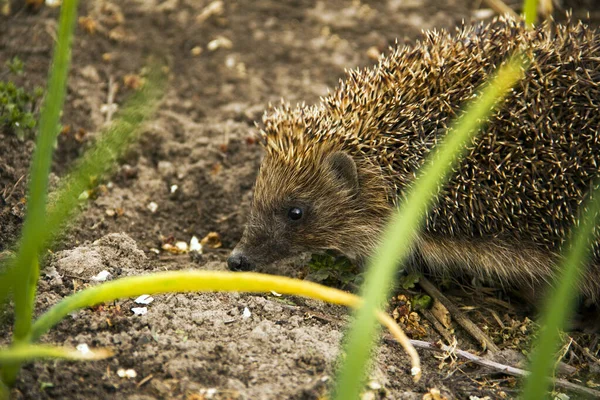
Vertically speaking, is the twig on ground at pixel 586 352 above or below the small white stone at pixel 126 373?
above

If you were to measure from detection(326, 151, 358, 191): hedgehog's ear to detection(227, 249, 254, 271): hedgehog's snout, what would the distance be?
79 cm

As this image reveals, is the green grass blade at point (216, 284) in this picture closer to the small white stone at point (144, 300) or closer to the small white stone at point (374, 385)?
the small white stone at point (374, 385)

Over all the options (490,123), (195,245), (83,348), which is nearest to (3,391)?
(83,348)

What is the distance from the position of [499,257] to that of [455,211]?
0.45m

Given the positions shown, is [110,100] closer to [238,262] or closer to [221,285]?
[238,262]

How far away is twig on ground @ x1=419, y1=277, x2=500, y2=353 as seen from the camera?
4.15m

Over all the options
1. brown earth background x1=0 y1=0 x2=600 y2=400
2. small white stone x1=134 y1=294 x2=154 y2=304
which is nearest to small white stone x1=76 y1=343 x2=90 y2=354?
brown earth background x1=0 y1=0 x2=600 y2=400

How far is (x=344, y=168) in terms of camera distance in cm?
450

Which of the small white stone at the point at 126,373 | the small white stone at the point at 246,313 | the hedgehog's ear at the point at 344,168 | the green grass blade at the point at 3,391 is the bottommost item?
the green grass blade at the point at 3,391

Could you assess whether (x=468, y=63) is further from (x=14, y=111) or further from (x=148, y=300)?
(x=14, y=111)

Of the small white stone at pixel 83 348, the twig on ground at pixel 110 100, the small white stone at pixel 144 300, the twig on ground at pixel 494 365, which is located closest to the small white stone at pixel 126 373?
the small white stone at pixel 83 348

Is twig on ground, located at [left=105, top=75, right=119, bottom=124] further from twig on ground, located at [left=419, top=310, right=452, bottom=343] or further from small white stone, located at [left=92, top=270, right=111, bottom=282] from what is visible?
twig on ground, located at [left=419, top=310, right=452, bottom=343]

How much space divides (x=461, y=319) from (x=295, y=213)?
1.24m

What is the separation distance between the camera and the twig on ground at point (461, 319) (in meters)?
4.15
